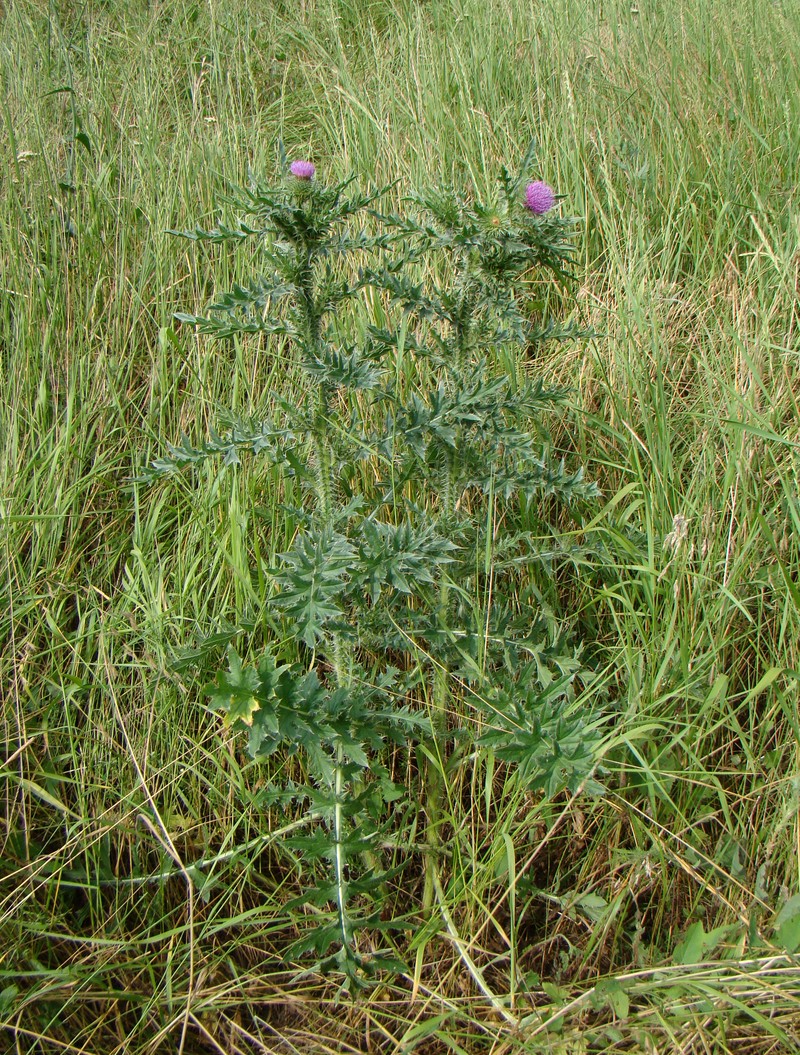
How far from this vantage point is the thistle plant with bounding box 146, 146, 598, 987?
148cm

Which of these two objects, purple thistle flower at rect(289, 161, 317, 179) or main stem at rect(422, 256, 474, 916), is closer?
purple thistle flower at rect(289, 161, 317, 179)

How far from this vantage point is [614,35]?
3.53m

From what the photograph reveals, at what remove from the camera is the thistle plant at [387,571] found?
148 centimetres

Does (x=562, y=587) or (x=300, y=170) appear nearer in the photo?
(x=300, y=170)

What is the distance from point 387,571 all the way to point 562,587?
28.7 inches

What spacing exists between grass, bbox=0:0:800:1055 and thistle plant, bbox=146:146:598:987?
0.43 feet

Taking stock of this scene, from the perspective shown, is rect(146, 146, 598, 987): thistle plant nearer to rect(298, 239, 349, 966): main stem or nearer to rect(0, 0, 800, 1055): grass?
rect(298, 239, 349, 966): main stem

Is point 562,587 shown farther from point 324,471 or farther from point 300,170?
point 300,170

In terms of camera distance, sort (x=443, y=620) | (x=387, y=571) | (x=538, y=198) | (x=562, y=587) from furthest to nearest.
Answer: (x=562, y=587) → (x=443, y=620) → (x=538, y=198) → (x=387, y=571)

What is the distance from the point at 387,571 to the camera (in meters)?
1.52

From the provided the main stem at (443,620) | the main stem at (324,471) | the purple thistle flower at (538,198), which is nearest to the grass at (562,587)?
the main stem at (443,620)

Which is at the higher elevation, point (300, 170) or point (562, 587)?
point (300, 170)

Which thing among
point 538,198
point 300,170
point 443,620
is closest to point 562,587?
point 443,620

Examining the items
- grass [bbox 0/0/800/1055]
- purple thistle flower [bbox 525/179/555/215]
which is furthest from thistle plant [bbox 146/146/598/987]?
grass [bbox 0/0/800/1055]
